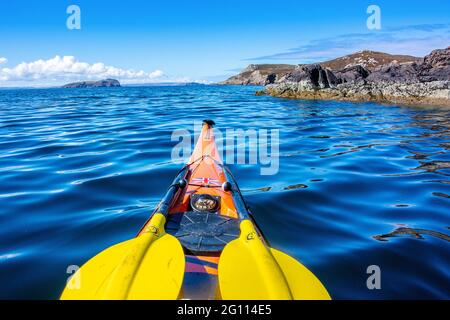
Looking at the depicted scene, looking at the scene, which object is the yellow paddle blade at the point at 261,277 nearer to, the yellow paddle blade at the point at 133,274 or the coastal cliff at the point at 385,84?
the yellow paddle blade at the point at 133,274

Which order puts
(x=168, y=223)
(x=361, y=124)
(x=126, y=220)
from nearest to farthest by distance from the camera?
(x=168, y=223)
(x=126, y=220)
(x=361, y=124)

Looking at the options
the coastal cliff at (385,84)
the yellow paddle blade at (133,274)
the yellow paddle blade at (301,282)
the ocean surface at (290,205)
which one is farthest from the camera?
the coastal cliff at (385,84)

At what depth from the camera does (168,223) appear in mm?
4797

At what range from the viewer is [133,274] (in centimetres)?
275

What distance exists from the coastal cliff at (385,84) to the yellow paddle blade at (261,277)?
31.2 m

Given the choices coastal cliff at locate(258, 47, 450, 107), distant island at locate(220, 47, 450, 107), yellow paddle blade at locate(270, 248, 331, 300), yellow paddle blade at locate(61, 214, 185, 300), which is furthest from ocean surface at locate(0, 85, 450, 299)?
coastal cliff at locate(258, 47, 450, 107)

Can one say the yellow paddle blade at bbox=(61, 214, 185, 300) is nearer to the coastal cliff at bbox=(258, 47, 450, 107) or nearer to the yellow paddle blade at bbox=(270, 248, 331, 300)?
the yellow paddle blade at bbox=(270, 248, 331, 300)

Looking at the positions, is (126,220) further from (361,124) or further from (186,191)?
(361,124)

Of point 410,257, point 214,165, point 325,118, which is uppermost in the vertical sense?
point 325,118

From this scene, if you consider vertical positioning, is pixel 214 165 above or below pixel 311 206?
above

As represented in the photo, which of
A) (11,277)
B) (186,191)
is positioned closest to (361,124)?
(186,191)

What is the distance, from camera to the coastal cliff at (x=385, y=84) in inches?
1184

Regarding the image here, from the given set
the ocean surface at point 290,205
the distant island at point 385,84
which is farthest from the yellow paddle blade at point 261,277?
the distant island at point 385,84
